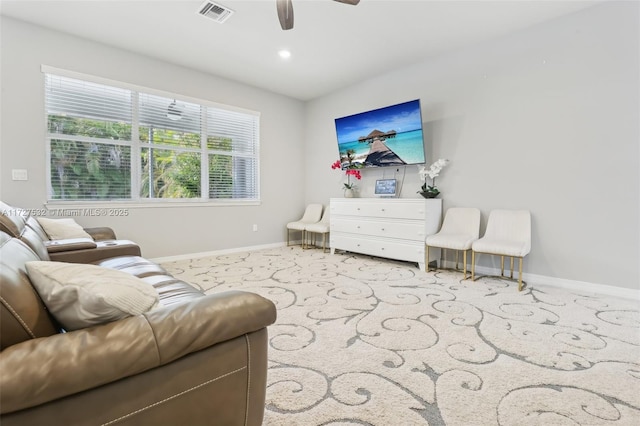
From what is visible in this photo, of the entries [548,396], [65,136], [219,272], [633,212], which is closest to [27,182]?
[65,136]

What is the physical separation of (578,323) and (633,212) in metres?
1.35

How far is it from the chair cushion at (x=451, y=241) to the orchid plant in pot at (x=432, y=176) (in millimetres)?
566

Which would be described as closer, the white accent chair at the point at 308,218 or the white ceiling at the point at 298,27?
the white ceiling at the point at 298,27

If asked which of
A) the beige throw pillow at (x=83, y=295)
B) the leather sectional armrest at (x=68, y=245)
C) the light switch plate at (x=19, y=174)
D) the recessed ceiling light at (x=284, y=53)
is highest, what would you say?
the recessed ceiling light at (x=284, y=53)

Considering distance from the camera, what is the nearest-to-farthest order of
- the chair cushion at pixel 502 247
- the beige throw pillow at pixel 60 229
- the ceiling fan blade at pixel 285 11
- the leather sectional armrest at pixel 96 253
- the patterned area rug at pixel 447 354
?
1. the patterned area rug at pixel 447 354
2. the leather sectional armrest at pixel 96 253
3. the ceiling fan blade at pixel 285 11
4. the beige throw pillow at pixel 60 229
5. the chair cushion at pixel 502 247

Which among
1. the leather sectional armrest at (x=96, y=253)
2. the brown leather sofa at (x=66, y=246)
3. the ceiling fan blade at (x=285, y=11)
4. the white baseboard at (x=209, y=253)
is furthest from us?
the white baseboard at (x=209, y=253)

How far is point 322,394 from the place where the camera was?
141cm

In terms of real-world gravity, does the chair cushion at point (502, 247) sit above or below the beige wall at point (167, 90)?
below

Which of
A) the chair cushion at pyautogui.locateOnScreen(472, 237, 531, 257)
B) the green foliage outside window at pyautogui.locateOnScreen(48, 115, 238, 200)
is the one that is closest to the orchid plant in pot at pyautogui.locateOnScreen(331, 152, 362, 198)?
the green foliage outside window at pyautogui.locateOnScreen(48, 115, 238, 200)

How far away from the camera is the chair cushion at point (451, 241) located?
323cm

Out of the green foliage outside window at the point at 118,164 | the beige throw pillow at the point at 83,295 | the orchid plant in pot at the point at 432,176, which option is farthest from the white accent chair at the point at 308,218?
the beige throw pillow at the point at 83,295

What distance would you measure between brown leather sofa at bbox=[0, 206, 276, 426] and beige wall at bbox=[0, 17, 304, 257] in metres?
3.06

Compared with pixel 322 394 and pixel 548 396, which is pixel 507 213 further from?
pixel 322 394

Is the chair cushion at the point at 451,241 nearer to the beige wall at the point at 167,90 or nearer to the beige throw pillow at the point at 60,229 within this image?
the beige wall at the point at 167,90
